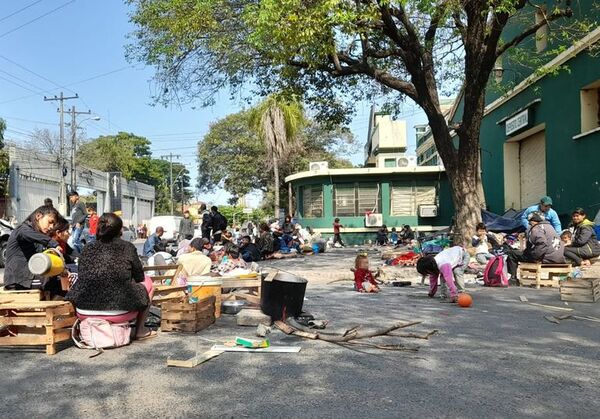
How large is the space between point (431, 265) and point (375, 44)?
27.6 feet

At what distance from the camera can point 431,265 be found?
948cm

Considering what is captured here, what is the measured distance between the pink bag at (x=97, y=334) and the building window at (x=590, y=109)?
Result: 14.3 meters

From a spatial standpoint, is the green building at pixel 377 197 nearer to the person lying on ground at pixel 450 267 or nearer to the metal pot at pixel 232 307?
the person lying on ground at pixel 450 267

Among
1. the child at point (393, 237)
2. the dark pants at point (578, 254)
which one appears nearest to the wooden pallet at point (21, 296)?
the dark pants at point (578, 254)

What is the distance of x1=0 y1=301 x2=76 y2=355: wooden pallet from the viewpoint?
5.51m

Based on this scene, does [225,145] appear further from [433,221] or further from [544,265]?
[544,265]

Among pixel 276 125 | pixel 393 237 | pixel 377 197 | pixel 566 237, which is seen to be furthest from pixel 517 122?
pixel 276 125

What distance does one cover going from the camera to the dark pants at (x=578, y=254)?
1128 centimetres

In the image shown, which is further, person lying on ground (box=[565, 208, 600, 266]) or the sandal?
person lying on ground (box=[565, 208, 600, 266])

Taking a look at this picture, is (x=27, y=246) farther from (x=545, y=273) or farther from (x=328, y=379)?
(x=545, y=273)

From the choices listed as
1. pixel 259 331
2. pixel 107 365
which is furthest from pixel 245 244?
pixel 107 365

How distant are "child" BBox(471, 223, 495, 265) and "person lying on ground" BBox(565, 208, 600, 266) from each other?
184 centimetres

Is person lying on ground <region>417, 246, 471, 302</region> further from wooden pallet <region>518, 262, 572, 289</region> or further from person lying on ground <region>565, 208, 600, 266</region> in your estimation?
person lying on ground <region>565, 208, 600, 266</region>

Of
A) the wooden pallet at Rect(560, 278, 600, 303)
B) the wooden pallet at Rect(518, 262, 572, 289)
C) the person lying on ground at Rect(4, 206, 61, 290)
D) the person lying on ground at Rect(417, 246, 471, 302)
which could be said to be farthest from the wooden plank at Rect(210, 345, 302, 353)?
the wooden pallet at Rect(518, 262, 572, 289)
